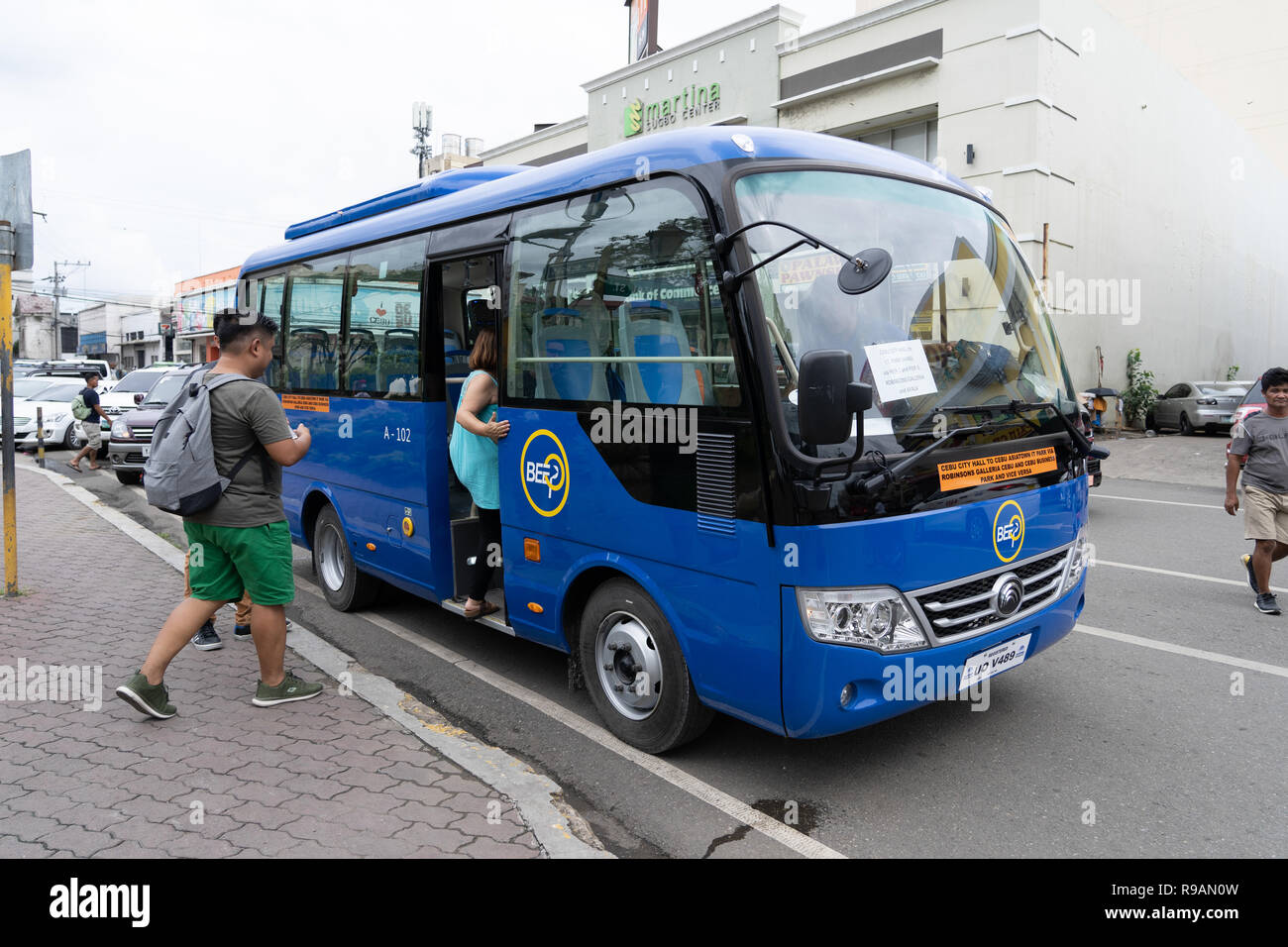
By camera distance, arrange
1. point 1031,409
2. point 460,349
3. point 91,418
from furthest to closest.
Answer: point 91,418
point 460,349
point 1031,409

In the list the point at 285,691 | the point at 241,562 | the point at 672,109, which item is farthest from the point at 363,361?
the point at 672,109

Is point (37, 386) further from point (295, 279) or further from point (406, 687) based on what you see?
point (406, 687)

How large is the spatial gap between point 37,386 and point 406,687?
19483 mm

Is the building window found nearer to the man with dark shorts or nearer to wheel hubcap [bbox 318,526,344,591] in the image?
the man with dark shorts

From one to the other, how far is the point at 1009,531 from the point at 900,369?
2.95 ft

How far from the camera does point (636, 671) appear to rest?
13.5 feet

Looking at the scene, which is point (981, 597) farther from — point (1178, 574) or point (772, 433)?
point (1178, 574)

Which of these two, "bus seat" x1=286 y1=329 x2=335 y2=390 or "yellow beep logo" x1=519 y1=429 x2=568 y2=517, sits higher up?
"bus seat" x1=286 y1=329 x2=335 y2=390

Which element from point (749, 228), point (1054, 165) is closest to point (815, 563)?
point (749, 228)

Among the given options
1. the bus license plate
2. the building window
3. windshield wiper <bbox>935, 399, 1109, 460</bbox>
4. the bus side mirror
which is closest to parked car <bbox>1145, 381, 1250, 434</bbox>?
the building window

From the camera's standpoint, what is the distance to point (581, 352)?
→ 14.0ft

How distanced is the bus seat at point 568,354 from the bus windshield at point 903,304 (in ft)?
3.39

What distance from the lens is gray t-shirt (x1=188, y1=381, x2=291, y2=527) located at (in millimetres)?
4301

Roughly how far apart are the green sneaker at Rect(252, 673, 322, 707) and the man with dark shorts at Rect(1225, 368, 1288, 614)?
652 cm
